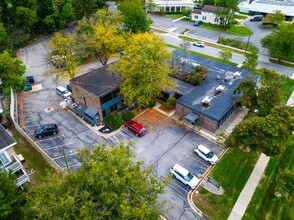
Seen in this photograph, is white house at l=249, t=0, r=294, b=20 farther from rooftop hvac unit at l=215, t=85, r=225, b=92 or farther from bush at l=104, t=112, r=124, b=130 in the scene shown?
bush at l=104, t=112, r=124, b=130

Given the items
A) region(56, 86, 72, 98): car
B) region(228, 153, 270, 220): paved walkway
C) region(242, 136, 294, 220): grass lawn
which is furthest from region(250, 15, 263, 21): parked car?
region(56, 86, 72, 98): car

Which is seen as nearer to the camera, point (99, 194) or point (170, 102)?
point (99, 194)

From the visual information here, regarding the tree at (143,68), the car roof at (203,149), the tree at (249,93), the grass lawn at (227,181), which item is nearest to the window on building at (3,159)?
the tree at (143,68)

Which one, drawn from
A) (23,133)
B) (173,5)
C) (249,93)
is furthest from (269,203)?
(173,5)

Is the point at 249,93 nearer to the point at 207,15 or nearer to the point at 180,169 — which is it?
the point at 180,169

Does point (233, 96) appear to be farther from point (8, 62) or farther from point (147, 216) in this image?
point (8, 62)

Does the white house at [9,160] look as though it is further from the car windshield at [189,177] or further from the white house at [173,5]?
the white house at [173,5]

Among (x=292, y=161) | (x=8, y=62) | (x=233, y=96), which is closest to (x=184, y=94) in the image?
(x=233, y=96)
